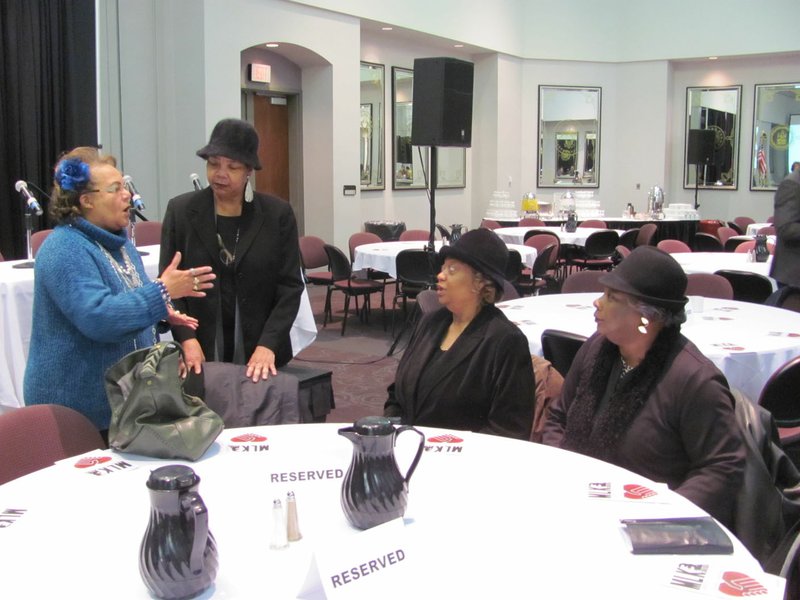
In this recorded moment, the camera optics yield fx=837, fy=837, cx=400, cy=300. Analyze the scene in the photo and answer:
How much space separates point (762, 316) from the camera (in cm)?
414

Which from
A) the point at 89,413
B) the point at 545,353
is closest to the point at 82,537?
the point at 89,413

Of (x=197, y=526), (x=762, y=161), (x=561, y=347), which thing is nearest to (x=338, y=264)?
(x=561, y=347)

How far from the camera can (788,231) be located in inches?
193

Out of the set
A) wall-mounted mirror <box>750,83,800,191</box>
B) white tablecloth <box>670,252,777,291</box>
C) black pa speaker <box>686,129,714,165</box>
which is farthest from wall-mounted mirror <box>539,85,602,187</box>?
white tablecloth <box>670,252,777,291</box>

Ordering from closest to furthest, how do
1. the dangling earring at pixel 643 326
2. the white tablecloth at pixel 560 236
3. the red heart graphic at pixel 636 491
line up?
1. the red heart graphic at pixel 636 491
2. the dangling earring at pixel 643 326
3. the white tablecloth at pixel 560 236

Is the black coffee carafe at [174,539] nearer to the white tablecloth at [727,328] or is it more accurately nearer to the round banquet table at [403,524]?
the round banquet table at [403,524]

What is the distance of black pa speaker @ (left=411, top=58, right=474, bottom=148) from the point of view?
734 cm

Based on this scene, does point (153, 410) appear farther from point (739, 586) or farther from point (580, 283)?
point (580, 283)

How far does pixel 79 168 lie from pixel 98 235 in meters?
0.20

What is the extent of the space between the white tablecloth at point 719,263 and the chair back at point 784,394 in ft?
7.41

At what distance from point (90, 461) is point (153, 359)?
0.29 m

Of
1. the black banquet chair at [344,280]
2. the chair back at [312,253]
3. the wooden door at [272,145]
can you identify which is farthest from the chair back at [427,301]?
the wooden door at [272,145]

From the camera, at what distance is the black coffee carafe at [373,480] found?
156cm

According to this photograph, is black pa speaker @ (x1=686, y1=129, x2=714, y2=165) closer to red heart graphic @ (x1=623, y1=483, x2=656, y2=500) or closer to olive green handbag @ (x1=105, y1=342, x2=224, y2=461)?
red heart graphic @ (x1=623, y1=483, x2=656, y2=500)
